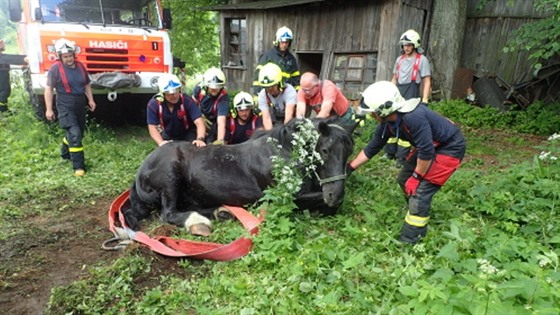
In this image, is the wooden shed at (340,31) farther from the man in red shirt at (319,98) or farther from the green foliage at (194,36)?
the man in red shirt at (319,98)

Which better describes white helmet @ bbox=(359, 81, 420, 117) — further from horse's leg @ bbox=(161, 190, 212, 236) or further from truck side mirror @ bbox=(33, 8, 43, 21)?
truck side mirror @ bbox=(33, 8, 43, 21)

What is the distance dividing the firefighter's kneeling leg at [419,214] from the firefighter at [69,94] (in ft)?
17.8

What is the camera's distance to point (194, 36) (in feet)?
69.6

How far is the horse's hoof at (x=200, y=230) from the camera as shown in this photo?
4.24 m

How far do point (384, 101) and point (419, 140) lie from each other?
0.45 metres

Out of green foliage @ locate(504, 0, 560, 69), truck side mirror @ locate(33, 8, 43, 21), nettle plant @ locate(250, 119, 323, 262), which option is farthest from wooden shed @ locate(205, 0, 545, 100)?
nettle plant @ locate(250, 119, 323, 262)

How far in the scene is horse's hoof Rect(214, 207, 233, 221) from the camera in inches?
182

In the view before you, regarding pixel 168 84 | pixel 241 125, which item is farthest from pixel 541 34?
pixel 168 84

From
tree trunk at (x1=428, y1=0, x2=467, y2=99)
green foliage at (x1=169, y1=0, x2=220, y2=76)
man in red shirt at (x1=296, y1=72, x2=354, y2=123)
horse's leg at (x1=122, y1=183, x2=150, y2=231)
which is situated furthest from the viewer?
green foliage at (x1=169, y1=0, x2=220, y2=76)

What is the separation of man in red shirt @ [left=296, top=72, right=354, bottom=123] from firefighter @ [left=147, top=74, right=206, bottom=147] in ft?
5.07

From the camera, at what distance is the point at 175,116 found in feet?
19.9

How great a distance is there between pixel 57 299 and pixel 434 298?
2683 mm

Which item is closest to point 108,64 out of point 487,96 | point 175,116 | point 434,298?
point 175,116

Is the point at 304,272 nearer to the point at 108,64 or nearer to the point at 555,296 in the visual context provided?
the point at 555,296
